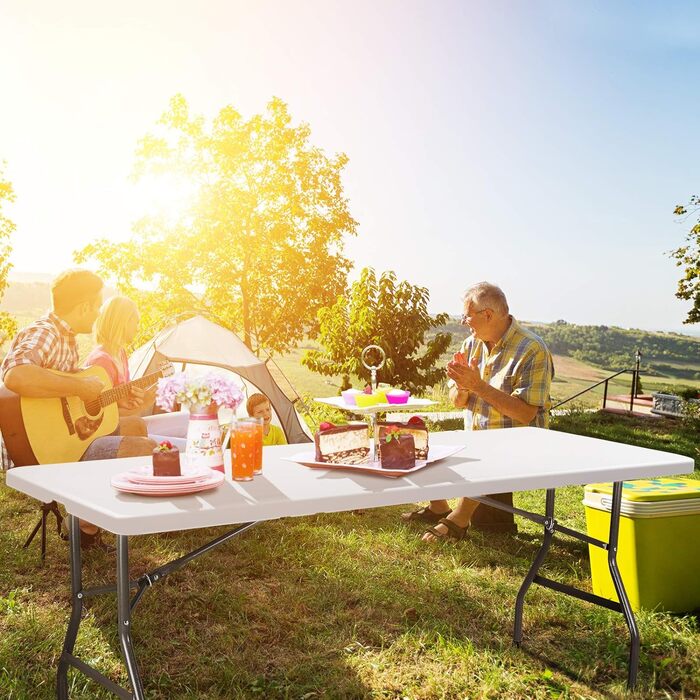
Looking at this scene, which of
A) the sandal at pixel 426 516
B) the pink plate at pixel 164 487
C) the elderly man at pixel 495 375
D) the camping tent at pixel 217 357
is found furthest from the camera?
the camping tent at pixel 217 357

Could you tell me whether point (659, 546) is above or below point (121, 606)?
below

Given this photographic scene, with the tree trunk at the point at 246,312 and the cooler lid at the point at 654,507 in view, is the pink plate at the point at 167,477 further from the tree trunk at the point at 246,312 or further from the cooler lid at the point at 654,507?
the tree trunk at the point at 246,312

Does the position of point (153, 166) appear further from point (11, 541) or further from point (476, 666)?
point (476, 666)

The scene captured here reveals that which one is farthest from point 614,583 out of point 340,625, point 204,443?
point 204,443

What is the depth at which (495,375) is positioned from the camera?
4.09 meters

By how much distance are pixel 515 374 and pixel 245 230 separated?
9.99m

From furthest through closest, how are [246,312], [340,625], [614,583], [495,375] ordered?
1. [246,312]
2. [495,375]
3. [340,625]
4. [614,583]

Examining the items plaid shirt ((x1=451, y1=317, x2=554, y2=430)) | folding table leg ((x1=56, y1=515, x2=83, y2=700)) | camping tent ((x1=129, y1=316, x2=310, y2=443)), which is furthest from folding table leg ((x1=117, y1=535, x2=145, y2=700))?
camping tent ((x1=129, y1=316, x2=310, y2=443))

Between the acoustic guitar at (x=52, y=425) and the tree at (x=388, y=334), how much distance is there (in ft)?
17.4

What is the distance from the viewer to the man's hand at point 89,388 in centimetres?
384

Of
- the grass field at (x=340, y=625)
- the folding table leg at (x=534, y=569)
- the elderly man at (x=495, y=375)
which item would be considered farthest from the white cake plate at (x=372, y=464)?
the elderly man at (x=495, y=375)

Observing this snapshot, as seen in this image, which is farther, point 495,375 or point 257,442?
point 495,375

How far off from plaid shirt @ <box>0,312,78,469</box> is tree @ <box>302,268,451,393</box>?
18.0 ft

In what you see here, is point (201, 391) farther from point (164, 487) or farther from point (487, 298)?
point (487, 298)
